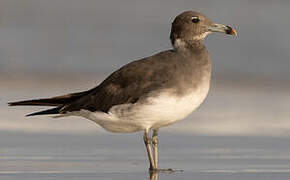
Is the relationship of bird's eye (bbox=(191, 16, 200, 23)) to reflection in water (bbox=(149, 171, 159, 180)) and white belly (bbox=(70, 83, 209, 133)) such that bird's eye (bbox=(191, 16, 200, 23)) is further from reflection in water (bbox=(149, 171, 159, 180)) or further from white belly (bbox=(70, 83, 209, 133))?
reflection in water (bbox=(149, 171, 159, 180))

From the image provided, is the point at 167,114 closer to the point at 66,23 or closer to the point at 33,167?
the point at 33,167

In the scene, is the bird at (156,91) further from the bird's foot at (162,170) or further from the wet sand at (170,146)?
the wet sand at (170,146)

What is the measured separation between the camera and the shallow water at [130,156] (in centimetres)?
1069

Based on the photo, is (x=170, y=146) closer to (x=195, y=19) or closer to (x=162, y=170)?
(x=162, y=170)

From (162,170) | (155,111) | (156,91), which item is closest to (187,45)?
(156,91)

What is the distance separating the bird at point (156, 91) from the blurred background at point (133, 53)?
1910 millimetres

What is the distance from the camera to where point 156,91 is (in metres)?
11.0

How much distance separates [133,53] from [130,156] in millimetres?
7770

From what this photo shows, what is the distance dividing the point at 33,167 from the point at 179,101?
66.9 inches

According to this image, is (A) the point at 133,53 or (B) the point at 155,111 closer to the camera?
(B) the point at 155,111

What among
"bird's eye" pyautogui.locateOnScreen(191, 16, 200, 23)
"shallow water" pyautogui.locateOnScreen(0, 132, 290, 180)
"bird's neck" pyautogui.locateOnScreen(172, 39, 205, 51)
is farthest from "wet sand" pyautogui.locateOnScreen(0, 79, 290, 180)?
"bird's eye" pyautogui.locateOnScreen(191, 16, 200, 23)

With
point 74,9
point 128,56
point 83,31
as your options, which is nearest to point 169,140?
point 128,56

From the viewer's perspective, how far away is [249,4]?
23.3 meters

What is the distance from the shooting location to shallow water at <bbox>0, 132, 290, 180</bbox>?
1069cm
